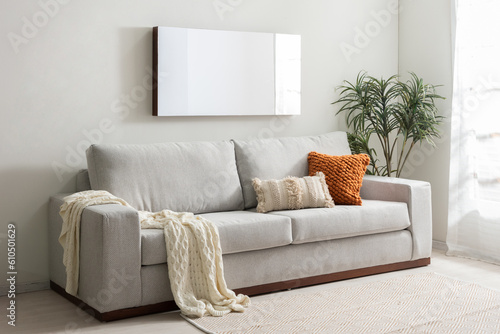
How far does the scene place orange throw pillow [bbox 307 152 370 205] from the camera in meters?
4.42

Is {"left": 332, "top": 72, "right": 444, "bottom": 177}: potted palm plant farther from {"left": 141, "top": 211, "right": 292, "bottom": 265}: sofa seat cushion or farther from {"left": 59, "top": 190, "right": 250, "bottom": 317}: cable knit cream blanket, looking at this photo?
{"left": 59, "top": 190, "right": 250, "bottom": 317}: cable knit cream blanket

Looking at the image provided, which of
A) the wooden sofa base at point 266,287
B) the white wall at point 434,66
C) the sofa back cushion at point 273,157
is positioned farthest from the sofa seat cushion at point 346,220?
the white wall at point 434,66

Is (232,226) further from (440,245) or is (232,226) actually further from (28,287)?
(440,245)

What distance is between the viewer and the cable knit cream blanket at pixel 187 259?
11.3ft

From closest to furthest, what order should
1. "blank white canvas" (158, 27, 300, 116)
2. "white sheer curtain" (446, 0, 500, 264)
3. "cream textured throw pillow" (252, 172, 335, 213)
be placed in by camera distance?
"cream textured throw pillow" (252, 172, 335, 213) < "blank white canvas" (158, 27, 300, 116) < "white sheer curtain" (446, 0, 500, 264)

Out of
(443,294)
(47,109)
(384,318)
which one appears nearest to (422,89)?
(443,294)

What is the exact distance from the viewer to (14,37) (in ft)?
12.7

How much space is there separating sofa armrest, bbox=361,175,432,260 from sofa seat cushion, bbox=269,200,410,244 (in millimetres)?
72

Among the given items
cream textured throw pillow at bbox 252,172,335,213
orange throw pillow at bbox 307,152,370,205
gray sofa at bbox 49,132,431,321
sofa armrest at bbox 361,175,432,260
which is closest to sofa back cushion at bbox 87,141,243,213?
gray sofa at bbox 49,132,431,321

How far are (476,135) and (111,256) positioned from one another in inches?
117

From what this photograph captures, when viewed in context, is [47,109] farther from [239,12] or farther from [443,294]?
[443,294]

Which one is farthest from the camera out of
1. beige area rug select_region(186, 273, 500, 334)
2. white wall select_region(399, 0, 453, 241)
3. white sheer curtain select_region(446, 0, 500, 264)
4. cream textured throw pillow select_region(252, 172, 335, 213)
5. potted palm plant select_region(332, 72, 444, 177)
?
white wall select_region(399, 0, 453, 241)

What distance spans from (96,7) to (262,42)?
1267mm

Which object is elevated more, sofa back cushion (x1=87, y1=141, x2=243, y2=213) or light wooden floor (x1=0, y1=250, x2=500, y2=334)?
sofa back cushion (x1=87, y1=141, x2=243, y2=213)
